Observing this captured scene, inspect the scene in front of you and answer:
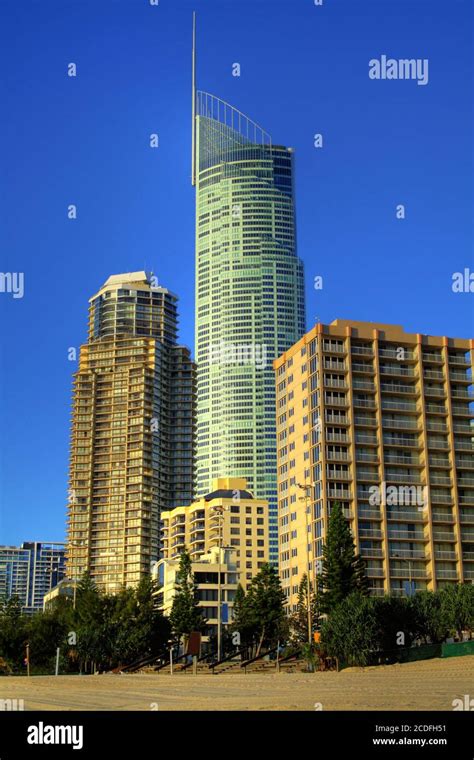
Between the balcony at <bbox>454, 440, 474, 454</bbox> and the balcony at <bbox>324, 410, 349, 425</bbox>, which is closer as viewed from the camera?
the balcony at <bbox>324, 410, 349, 425</bbox>

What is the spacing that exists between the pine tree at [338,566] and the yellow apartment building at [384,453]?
2497 cm

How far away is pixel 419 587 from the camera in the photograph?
108 m

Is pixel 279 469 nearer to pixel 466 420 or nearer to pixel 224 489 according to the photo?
pixel 466 420

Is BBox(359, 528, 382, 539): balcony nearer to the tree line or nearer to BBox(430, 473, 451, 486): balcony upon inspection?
the tree line

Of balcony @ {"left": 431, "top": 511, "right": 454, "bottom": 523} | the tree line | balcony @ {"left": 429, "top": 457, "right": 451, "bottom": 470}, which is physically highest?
balcony @ {"left": 429, "top": 457, "right": 451, "bottom": 470}

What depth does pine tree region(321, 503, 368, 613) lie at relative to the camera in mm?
79938

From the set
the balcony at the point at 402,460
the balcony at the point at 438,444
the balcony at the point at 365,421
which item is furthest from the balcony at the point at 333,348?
the balcony at the point at 438,444

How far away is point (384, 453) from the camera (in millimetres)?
113562

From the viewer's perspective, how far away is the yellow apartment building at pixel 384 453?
10950cm

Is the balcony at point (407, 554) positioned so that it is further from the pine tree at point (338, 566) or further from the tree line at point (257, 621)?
the pine tree at point (338, 566)

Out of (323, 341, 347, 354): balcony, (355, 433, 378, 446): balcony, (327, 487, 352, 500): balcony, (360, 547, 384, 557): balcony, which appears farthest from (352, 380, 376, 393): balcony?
(360, 547, 384, 557): balcony

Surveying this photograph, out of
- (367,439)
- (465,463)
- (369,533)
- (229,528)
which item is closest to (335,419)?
(367,439)

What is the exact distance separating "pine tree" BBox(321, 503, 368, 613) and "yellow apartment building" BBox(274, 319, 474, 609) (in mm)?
24967
